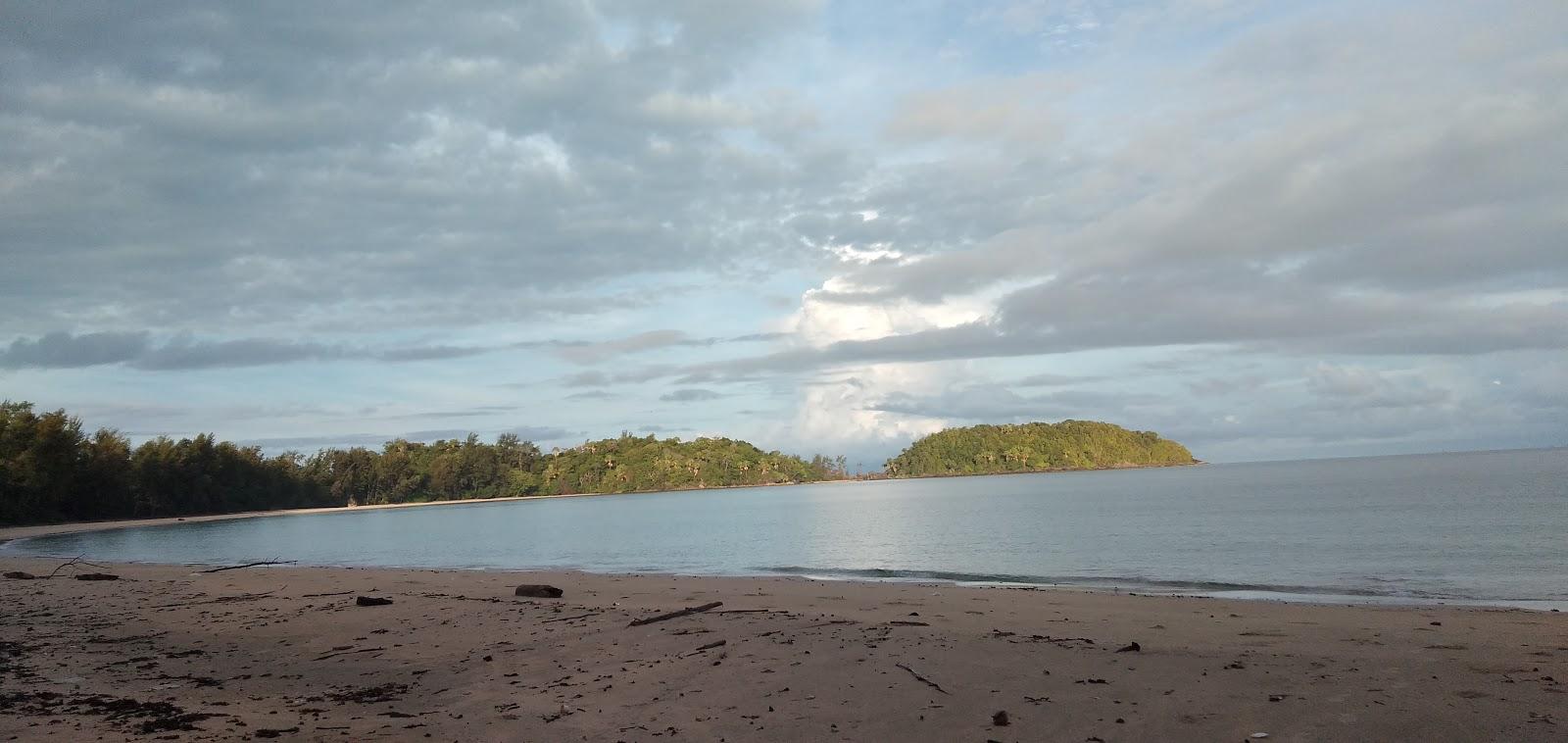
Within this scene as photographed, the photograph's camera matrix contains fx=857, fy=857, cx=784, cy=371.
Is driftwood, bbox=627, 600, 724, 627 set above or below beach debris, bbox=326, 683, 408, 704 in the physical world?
below

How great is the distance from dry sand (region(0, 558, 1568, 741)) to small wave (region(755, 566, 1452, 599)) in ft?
14.6

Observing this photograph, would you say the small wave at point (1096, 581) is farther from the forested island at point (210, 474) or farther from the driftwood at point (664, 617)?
the forested island at point (210, 474)

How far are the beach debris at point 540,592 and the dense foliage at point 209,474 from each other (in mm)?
75975

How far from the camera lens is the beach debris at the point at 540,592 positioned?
1727 cm

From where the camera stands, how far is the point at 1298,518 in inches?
1682

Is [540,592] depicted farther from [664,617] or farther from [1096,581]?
[1096,581]

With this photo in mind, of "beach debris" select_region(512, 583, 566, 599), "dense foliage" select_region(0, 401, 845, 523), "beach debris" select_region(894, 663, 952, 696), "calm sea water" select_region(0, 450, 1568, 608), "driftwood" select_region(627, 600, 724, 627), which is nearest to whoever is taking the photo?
"beach debris" select_region(894, 663, 952, 696)

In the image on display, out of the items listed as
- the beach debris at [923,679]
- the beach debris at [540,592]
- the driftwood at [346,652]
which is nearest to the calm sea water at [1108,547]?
the beach debris at [540,592]

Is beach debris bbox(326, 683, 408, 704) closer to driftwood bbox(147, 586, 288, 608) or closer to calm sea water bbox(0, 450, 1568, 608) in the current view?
driftwood bbox(147, 586, 288, 608)

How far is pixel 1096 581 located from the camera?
71.2 ft

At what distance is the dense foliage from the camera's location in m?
71.7

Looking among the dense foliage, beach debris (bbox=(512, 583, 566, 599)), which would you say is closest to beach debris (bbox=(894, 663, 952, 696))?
beach debris (bbox=(512, 583, 566, 599))

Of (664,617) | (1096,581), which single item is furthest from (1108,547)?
(664,617)

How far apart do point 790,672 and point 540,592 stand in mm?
10508
